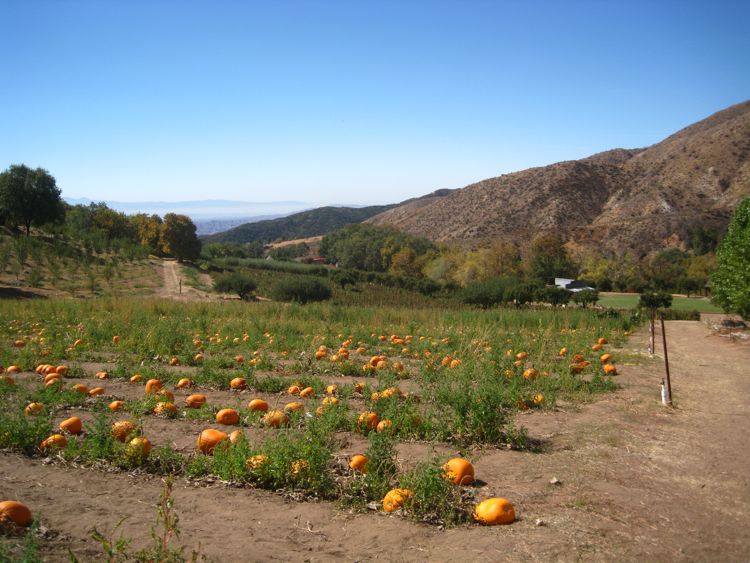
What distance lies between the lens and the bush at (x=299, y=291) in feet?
130

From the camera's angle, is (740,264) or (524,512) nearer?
(524,512)

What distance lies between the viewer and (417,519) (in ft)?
13.9

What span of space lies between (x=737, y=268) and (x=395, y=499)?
19486 mm

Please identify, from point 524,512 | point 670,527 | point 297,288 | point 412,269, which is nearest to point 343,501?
point 524,512

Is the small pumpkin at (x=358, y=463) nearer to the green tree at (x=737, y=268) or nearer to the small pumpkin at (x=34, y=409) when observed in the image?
the small pumpkin at (x=34, y=409)

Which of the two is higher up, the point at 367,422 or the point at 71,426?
the point at 71,426

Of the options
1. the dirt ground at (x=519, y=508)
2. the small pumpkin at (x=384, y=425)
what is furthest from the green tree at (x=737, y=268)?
the small pumpkin at (x=384, y=425)

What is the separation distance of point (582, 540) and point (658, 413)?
404 cm

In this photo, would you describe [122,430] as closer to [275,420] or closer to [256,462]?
[275,420]

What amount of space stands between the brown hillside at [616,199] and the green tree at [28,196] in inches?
2359

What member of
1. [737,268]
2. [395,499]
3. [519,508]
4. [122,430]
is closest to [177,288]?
[737,268]

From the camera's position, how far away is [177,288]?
41.1 meters

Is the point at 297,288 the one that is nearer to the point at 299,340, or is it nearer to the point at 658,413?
the point at 299,340

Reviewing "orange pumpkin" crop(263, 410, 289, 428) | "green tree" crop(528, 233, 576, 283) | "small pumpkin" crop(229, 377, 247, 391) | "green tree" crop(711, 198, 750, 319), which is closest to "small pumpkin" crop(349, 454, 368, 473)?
"orange pumpkin" crop(263, 410, 289, 428)
